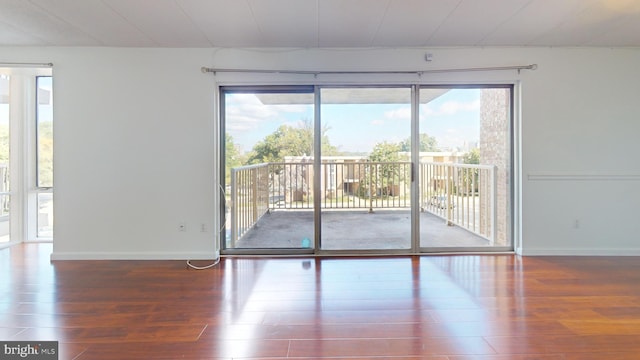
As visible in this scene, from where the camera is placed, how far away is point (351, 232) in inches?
153

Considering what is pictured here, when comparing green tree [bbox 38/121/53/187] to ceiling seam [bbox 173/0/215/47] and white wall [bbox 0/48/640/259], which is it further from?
ceiling seam [bbox 173/0/215/47]

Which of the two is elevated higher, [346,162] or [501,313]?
[346,162]

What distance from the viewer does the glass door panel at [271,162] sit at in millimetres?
3719

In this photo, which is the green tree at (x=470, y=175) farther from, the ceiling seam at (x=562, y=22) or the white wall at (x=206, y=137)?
the ceiling seam at (x=562, y=22)

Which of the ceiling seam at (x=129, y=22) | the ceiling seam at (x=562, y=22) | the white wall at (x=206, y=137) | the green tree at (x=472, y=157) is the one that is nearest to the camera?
the ceiling seam at (x=129, y=22)

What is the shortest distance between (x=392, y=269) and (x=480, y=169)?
1.72 meters

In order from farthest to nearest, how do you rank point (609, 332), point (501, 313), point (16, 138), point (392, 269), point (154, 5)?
point (16, 138)
point (392, 269)
point (154, 5)
point (501, 313)
point (609, 332)

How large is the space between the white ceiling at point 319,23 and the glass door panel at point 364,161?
0.61 metres

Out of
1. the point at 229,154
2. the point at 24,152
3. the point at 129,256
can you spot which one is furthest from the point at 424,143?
the point at 24,152

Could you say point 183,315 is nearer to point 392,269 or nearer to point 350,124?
point 392,269

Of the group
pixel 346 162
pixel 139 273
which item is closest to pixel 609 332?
pixel 346 162

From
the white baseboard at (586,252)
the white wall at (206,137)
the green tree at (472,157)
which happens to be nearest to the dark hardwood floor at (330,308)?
the white baseboard at (586,252)

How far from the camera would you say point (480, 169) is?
391 centimetres
